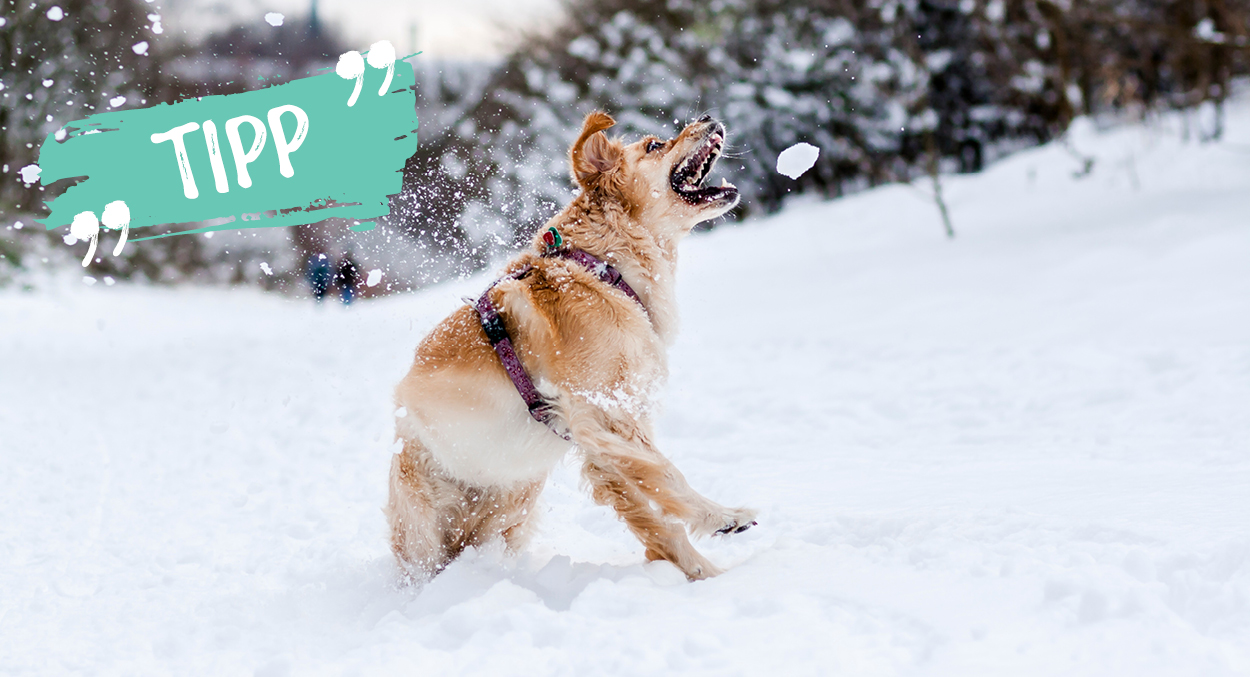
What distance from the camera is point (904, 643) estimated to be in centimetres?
206

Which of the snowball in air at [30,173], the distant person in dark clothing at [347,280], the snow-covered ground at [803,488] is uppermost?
the snowball in air at [30,173]

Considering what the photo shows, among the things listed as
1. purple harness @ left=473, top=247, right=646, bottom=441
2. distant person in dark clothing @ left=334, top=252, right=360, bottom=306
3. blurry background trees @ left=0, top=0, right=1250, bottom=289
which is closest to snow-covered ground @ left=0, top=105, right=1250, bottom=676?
purple harness @ left=473, top=247, right=646, bottom=441

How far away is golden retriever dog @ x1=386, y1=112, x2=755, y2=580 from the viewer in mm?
2846

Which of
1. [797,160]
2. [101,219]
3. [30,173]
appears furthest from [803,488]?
[30,173]

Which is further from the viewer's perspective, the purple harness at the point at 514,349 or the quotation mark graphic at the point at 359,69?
the quotation mark graphic at the point at 359,69

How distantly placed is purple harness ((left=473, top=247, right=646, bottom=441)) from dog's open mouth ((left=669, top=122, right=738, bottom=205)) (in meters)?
0.44

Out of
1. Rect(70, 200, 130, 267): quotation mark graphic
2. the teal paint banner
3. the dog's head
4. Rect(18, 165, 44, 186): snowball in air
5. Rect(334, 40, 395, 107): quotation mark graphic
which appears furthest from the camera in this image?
Rect(18, 165, 44, 186): snowball in air

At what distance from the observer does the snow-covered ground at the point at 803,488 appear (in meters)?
2.16

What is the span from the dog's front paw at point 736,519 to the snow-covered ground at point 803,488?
13 cm

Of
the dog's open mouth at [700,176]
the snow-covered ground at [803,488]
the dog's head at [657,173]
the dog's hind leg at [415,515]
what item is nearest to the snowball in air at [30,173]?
the snow-covered ground at [803,488]

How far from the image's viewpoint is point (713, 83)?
14156 mm

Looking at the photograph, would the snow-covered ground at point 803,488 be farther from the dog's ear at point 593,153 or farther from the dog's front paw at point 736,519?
the dog's ear at point 593,153

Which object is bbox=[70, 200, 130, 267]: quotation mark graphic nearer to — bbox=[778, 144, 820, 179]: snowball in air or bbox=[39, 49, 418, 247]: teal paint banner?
bbox=[39, 49, 418, 247]: teal paint banner

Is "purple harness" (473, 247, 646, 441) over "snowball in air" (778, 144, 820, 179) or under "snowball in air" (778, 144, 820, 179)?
under
